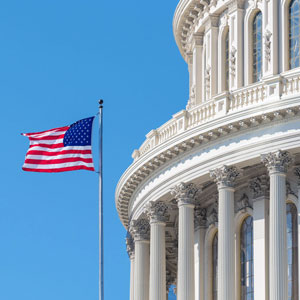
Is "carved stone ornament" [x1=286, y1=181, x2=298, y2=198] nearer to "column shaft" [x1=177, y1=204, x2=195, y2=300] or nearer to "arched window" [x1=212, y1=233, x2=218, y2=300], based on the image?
"column shaft" [x1=177, y1=204, x2=195, y2=300]

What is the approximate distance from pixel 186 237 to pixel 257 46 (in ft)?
35.0

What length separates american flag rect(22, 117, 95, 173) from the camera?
5859cm

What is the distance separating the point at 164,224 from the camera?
68.8m

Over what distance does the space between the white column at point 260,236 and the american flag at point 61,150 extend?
9.76 metres

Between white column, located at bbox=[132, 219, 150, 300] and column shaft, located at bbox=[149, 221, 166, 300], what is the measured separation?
2.98m

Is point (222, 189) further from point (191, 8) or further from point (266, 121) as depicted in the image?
point (191, 8)

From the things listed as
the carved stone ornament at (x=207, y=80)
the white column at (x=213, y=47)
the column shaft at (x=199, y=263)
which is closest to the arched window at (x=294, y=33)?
the white column at (x=213, y=47)

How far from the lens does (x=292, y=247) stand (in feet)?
211

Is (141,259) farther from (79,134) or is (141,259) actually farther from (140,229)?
(79,134)

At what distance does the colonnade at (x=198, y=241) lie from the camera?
60.4m

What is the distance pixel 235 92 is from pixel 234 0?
27.1 feet

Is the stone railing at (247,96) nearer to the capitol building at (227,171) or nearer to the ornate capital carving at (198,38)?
the capitol building at (227,171)

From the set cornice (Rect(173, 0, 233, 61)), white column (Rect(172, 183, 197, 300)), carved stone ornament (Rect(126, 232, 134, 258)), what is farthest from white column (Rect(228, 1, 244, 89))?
carved stone ornament (Rect(126, 232, 134, 258))

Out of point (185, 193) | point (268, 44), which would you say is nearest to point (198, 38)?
point (268, 44)
